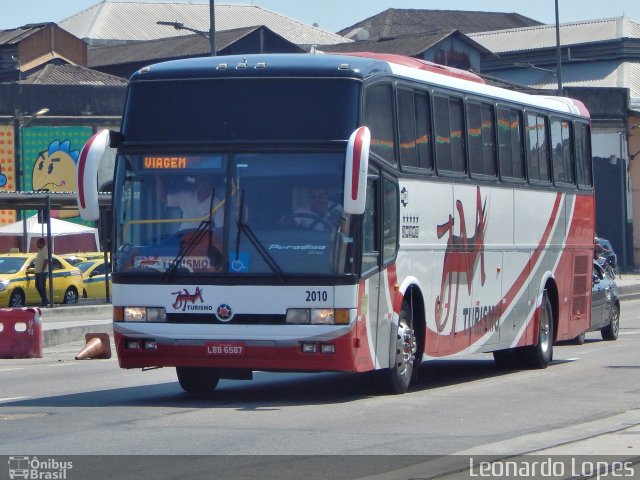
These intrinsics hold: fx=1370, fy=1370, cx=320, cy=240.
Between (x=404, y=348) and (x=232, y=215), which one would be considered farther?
(x=404, y=348)

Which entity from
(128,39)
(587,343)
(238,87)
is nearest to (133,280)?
(238,87)

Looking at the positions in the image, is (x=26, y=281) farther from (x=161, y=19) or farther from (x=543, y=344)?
(x=161, y=19)

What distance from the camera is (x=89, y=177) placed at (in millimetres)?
12883

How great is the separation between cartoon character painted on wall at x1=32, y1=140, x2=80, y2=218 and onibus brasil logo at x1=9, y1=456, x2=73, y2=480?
44.3 meters

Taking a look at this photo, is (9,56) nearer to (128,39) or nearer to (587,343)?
(128,39)

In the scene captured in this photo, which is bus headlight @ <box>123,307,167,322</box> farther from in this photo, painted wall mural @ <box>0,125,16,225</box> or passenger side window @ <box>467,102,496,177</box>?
painted wall mural @ <box>0,125,16,225</box>

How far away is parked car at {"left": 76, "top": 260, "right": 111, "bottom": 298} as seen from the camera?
4144cm

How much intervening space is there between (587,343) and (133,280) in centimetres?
1349

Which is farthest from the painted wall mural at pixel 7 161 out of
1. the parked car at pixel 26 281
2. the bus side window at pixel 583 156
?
the bus side window at pixel 583 156

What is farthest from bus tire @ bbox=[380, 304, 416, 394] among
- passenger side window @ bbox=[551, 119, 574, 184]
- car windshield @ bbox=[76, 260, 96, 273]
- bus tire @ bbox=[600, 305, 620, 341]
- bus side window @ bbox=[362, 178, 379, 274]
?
car windshield @ bbox=[76, 260, 96, 273]

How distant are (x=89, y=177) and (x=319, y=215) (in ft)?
7.21

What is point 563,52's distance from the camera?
262ft

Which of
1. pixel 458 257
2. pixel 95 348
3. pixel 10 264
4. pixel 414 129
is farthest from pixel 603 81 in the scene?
pixel 414 129

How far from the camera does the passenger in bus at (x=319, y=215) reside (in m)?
12.8
